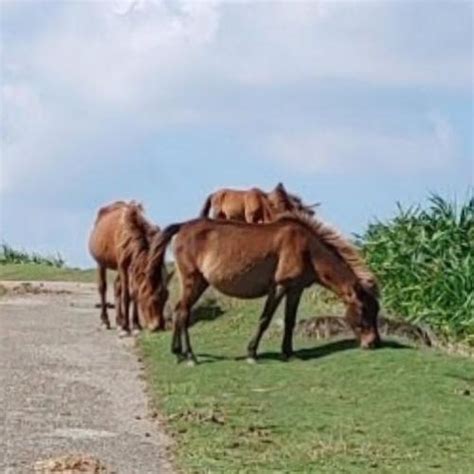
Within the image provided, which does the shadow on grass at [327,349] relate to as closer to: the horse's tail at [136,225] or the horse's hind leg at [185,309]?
the horse's hind leg at [185,309]

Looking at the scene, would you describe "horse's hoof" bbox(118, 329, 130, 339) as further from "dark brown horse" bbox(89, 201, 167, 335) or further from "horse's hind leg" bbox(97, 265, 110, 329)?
"horse's hind leg" bbox(97, 265, 110, 329)

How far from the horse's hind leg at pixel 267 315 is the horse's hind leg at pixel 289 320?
0.11 meters

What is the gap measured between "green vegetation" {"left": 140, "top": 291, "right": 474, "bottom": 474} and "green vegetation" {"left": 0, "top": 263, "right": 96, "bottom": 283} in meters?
12.5

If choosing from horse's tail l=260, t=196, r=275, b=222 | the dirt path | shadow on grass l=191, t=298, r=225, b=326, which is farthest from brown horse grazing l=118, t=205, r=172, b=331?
horse's tail l=260, t=196, r=275, b=222

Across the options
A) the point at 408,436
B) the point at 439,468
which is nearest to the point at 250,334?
the point at 408,436

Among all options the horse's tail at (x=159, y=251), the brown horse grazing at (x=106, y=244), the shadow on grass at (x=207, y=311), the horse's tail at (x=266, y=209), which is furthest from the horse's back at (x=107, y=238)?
the horse's tail at (x=266, y=209)

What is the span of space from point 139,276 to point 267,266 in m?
2.95

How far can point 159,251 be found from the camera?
18203mm

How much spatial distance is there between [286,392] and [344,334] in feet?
12.2

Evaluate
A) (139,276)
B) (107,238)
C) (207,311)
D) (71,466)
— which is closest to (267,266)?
(139,276)

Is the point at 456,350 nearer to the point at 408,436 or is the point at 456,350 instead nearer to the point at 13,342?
the point at 13,342

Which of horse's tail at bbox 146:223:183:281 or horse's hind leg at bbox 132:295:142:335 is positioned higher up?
horse's tail at bbox 146:223:183:281

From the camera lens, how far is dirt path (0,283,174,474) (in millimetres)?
11680

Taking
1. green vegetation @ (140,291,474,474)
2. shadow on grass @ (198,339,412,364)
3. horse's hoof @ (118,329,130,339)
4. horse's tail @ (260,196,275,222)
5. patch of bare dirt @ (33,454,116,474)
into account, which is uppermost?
horse's tail @ (260,196,275,222)
